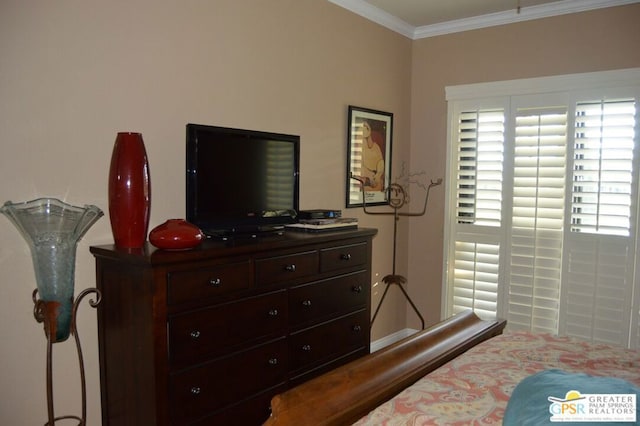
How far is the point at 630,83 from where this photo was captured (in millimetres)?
3303

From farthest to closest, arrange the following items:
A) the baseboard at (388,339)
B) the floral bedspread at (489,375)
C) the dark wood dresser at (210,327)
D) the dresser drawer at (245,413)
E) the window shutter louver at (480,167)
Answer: the baseboard at (388,339)
the window shutter louver at (480,167)
the dresser drawer at (245,413)
the dark wood dresser at (210,327)
the floral bedspread at (489,375)

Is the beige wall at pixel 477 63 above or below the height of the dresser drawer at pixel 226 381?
above

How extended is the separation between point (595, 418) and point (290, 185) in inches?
80.5

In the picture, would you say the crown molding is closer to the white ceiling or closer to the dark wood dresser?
the white ceiling

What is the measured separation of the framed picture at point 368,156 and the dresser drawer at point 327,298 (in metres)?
0.86

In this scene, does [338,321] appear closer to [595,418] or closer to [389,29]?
[595,418]

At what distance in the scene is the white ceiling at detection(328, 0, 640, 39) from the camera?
11.5 feet

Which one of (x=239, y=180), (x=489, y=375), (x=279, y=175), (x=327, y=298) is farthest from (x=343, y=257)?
(x=489, y=375)

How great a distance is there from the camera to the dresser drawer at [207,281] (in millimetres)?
1942

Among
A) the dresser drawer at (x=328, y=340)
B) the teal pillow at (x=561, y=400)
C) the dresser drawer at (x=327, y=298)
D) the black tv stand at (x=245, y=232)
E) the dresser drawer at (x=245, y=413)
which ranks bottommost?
the dresser drawer at (x=245, y=413)

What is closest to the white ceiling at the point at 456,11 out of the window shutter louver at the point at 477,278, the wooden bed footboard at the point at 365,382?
the window shutter louver at the point at 477,278

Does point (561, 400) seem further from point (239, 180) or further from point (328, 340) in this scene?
point (239, 180)

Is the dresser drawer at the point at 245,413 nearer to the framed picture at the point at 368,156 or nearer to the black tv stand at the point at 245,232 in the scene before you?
the black tv stand at the point at 245,232

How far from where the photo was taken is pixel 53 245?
1864 mm
